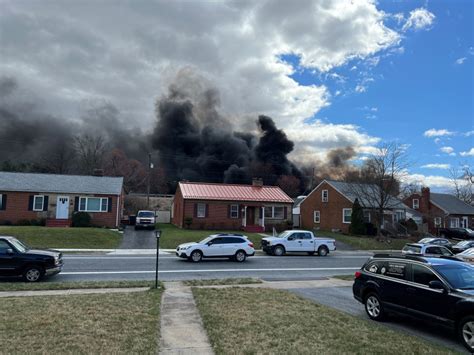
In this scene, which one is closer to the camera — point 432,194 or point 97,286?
point 97,286

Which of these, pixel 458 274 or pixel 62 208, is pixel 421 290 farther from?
pixel 62 208

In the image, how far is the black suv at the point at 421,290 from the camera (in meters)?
6.97

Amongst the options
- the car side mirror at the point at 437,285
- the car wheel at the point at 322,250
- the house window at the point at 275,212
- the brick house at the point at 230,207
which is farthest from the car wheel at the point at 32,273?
the house window at the point at 275,212

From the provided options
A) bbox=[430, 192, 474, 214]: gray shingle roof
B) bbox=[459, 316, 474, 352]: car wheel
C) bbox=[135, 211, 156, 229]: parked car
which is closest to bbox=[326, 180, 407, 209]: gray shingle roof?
bbox=[430, 192, 474, 214]: gray shingle roof

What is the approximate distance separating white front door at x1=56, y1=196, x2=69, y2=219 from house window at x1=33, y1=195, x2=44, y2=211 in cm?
135

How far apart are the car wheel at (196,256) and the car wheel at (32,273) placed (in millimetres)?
8110

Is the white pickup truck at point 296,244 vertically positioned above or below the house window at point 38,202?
below

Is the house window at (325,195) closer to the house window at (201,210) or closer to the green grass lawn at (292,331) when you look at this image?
the house window at (201,210)

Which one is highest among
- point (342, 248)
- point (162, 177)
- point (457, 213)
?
point (162, 177)

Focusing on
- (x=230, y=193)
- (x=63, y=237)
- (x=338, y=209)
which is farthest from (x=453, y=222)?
(x=63, y=237)

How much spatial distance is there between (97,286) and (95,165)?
60.4 meters

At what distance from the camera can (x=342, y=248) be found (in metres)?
32.0

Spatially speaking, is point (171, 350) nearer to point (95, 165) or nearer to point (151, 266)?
point (151, 266)

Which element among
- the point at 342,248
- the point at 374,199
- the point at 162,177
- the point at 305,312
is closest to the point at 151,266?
the point at 305,312
